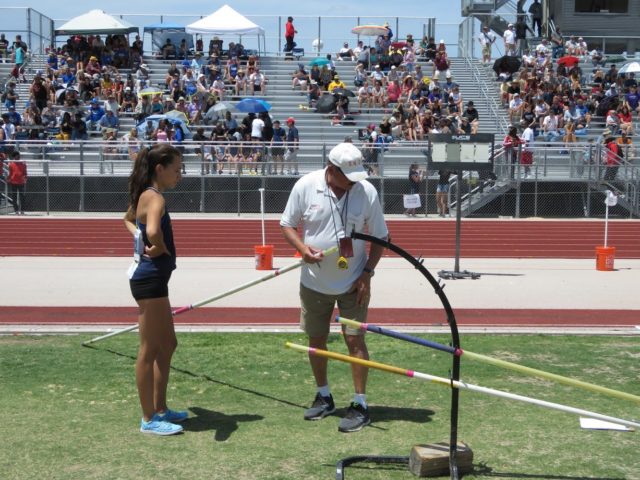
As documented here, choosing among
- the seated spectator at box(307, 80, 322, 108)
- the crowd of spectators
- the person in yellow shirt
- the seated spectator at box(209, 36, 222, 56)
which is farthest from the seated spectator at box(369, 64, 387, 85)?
the seated spectator at box(209, 36, 222, 56)

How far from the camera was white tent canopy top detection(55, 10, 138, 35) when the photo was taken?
35125 mm

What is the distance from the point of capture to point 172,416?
6285mm

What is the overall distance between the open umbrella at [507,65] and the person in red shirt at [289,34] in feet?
25.5

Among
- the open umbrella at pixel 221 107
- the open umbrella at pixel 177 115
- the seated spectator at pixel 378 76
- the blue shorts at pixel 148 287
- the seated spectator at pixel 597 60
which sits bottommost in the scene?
the blue shorts at pixel 148 287

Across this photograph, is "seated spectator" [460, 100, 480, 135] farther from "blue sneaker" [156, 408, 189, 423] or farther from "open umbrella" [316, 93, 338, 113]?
"blue sneaker" [156, 408, 189, 423]

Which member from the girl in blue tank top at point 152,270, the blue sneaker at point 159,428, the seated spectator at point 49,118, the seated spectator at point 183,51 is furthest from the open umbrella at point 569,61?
the blue sneaker at point 159,428

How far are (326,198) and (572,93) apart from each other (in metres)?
27.7

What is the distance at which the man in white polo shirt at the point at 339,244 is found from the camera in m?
6.21

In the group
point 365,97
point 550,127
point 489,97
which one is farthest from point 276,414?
point 489,97

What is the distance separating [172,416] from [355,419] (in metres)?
1.21

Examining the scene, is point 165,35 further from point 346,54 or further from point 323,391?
point 323,391

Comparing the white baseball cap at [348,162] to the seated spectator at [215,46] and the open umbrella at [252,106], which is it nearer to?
the open umbrella at [252,106]

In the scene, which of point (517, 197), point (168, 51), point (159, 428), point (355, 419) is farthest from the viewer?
point (168, 51)

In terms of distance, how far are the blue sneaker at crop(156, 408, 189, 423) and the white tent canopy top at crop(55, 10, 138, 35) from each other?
30.8 m
